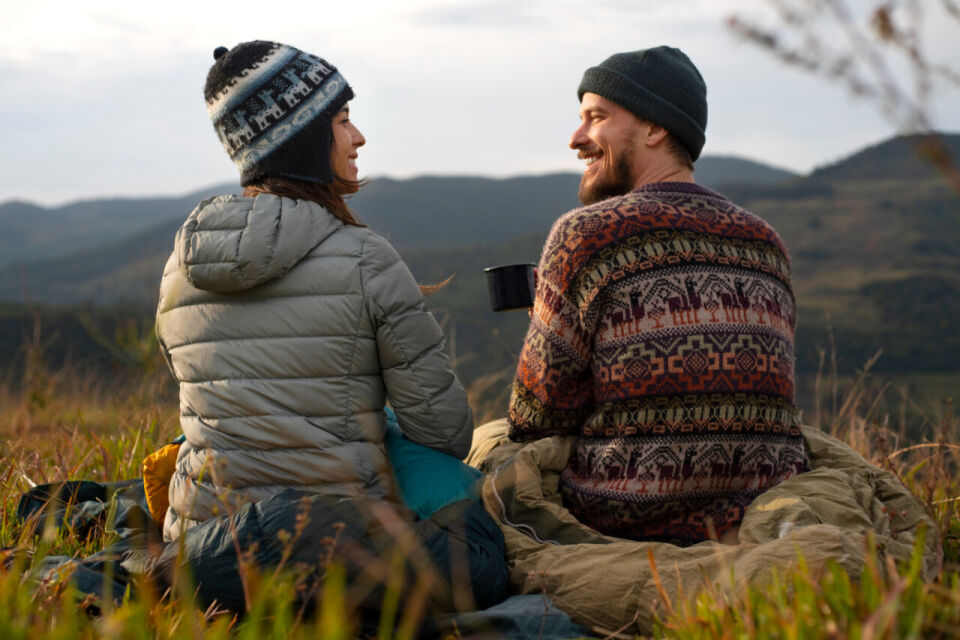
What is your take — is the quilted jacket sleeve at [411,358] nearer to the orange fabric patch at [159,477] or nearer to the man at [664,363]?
the man at [664,363]

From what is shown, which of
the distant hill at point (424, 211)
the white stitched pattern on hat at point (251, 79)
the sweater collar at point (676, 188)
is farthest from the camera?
the distant hill at point (424, 211)

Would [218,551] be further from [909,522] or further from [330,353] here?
[909,522]

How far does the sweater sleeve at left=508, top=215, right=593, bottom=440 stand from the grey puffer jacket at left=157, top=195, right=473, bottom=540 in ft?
1.03

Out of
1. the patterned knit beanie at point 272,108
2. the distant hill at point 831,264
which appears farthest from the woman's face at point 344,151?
the distant hill at point 831,264

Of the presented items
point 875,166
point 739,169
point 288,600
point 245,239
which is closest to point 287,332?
point 245,239

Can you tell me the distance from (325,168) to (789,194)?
66903mm

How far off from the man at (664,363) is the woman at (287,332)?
36 centimetres

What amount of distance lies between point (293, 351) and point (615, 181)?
124 cm

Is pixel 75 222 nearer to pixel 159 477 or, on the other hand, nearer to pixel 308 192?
pixel 159 477

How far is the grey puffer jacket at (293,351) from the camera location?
86.4 inches

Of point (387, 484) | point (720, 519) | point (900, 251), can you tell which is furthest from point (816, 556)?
point (900, 251)

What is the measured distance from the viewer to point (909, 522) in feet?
8.02

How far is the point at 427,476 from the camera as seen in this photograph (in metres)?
2.32

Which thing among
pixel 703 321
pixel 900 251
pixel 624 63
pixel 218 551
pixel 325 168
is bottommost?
pixel 900 251
